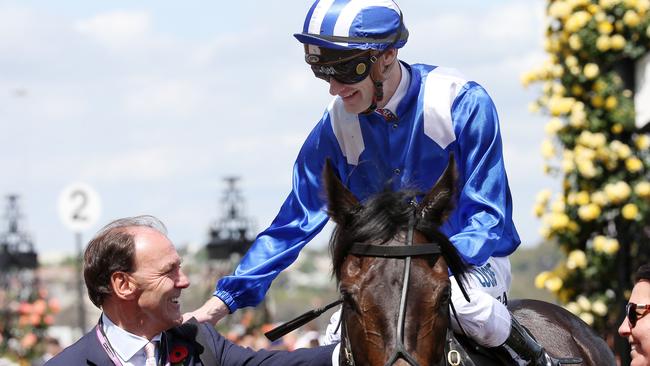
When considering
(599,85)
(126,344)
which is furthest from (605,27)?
(126,344)

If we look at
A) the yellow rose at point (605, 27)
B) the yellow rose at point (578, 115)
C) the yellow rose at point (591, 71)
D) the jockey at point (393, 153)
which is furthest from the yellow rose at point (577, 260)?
the jockey at point (393, 153)

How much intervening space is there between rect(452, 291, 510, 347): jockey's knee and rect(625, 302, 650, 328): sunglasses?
0.45 meters

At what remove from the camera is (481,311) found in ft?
14.8

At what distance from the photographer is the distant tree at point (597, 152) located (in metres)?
10.7

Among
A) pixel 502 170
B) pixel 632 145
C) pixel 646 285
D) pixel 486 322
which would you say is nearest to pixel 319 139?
pixel 502 170

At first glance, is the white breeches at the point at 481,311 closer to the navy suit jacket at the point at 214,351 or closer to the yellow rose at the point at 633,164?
the navy suit jacket at the point at 214,351

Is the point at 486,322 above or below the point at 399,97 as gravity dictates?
below

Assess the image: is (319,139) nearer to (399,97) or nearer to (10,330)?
(399,97)

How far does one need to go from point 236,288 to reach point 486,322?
1.07 meters

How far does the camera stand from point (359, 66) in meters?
4.78

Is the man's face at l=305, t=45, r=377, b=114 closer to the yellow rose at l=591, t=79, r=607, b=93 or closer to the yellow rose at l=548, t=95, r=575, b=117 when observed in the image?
the yellow rose at l=548, t=95, r=575, b=117

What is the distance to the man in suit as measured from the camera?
432 centimetres

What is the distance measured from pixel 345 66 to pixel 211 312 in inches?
43.9

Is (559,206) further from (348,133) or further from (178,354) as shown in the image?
(178,354)
